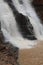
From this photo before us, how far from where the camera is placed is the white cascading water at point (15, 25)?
33.9 ft

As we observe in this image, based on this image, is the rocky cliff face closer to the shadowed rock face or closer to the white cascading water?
the white cascading water

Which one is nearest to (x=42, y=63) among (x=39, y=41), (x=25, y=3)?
(x=39, y=41)

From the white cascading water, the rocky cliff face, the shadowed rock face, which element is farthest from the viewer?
the rocky cliff face

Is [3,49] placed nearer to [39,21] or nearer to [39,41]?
[39,41]

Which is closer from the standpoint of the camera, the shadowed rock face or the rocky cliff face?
the shadowed rock face

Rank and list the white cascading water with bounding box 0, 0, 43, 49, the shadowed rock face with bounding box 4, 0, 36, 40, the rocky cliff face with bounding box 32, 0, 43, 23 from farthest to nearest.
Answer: the rocky cliff face with bounding box 32, 0, 43, 23
the shadowed rock face with bounding box 4, 0, 36, 40
the white cascading water with bounding box 0, 0, 43, 49

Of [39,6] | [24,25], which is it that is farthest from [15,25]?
[39,6]

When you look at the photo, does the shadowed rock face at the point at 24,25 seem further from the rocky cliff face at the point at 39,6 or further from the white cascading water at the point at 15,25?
the rocky cliff face at the point at 39,6

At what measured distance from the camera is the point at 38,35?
38.1ft

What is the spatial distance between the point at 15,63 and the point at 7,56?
56 centimetres

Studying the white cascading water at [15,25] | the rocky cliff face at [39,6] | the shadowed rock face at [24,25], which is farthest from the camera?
the rocky cliff face at [39,6]

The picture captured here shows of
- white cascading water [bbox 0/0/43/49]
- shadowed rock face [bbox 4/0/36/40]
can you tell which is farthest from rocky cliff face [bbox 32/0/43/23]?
shadowed rock face [bbox 4/0/36/40]

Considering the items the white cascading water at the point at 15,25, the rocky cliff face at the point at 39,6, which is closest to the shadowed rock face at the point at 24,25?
the white cascading water at the point at 15,25

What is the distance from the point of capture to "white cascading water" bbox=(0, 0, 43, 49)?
33.9ft
